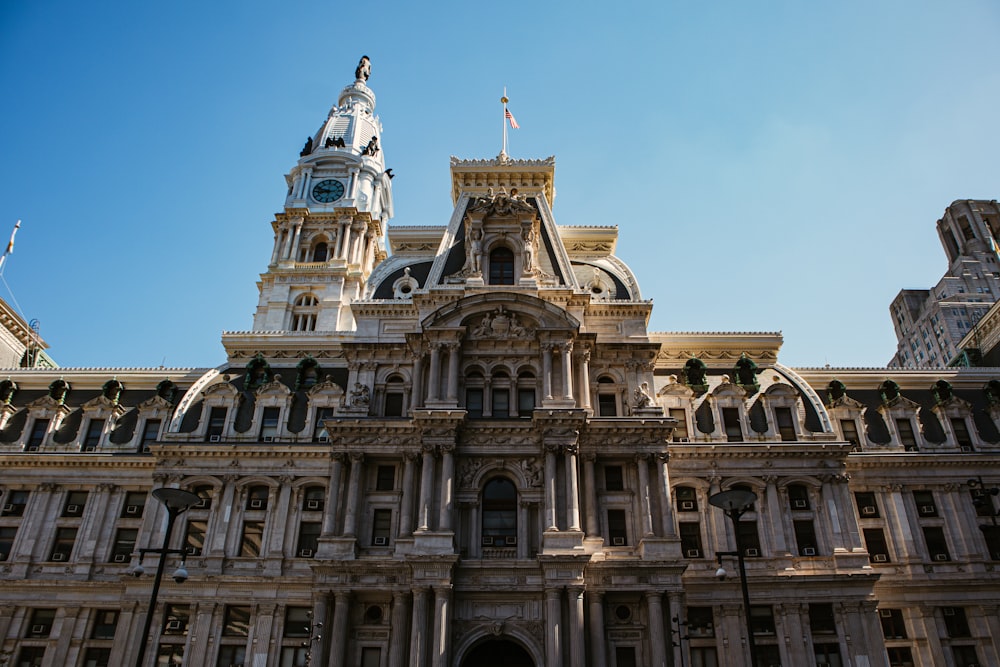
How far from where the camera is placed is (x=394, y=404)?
45.6 meters

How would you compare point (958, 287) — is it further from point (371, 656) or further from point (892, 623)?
point (371, 656)

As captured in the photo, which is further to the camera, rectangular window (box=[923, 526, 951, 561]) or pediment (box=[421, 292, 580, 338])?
rectangular window (box=[923, 526, 951, 561])

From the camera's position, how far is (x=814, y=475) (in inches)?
1781

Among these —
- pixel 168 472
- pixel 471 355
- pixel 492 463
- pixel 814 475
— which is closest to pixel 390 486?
pixel 492 463

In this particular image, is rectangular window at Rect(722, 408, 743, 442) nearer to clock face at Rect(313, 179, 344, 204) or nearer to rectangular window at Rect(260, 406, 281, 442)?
rectangular window at Rect(260, 406, 281, 442)

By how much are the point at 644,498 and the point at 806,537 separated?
34.9 ft

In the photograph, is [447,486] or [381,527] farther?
[381,527]

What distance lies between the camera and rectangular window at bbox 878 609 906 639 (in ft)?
140

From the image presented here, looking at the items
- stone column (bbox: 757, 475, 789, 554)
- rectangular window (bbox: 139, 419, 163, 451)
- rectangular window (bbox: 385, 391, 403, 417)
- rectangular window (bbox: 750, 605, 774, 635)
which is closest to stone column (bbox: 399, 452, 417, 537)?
rectangular window (bbox: 385, 391, 403, 417)

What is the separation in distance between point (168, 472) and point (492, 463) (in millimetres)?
19580

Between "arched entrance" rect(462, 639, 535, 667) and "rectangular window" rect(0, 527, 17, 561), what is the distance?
28.4m

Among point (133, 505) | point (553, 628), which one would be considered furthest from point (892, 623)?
point (133, 505)

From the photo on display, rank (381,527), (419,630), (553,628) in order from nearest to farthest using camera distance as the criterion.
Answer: (553,628), (419,630), (381,527)

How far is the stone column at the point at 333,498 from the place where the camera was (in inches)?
1598
